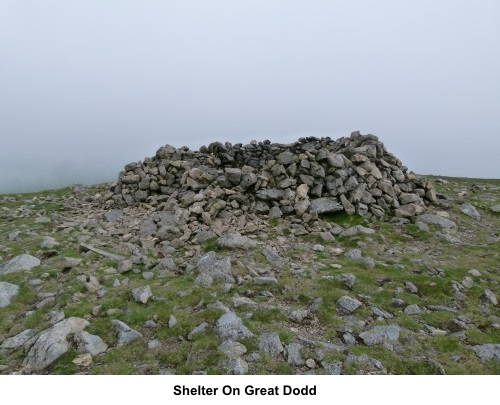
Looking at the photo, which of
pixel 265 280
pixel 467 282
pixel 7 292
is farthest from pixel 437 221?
pixel 7 292

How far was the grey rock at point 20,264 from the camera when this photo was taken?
1376cm

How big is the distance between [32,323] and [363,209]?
15.7 meters

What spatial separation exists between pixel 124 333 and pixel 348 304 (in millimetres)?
6335

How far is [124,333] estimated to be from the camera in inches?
368

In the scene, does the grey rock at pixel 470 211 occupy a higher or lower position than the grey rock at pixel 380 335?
higher

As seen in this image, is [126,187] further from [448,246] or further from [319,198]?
[448,246]

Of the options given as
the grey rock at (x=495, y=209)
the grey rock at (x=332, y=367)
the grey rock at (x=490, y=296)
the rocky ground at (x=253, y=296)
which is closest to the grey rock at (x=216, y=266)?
the rocky ground at (x=253, y=296)

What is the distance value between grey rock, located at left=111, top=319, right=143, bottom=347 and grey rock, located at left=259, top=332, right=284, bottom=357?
3.20m

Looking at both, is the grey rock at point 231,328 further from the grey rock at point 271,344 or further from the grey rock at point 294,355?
the grey rock at point 294,355

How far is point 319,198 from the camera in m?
20.2

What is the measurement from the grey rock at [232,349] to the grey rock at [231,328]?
1.06ft

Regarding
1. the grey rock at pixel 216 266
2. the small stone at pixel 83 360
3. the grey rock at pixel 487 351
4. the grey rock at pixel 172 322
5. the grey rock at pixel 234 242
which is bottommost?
the grey rock at pixel 487 351

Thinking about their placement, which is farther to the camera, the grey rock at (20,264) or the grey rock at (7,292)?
the grey rock at (20,264)

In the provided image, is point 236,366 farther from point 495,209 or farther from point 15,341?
point 495,209
